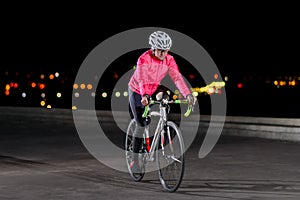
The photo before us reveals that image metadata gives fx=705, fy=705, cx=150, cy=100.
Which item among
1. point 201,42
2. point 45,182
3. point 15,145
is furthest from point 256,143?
point 201,42

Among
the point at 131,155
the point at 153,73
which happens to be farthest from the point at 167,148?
the point at 131,155

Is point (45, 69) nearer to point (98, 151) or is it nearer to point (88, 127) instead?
point (88, 127)

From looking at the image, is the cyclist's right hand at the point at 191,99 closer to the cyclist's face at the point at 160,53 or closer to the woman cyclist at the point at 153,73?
the woman cyclist at the point at 153,73

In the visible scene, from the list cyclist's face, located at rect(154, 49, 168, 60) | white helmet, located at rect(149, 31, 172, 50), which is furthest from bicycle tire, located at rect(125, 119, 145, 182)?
white helmet, located at rect(149, 31, 172, 50)

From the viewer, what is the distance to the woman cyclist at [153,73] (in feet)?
31.2

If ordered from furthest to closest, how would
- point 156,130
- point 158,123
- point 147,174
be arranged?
1. point 147,174
2. point 156,130
3. point 158,123

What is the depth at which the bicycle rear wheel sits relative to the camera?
9227 mm

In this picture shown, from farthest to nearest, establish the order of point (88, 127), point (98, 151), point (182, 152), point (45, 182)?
point (88, 127), point (98, 151), point (45, 182), point (182, 152)

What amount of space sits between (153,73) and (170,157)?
123 cm

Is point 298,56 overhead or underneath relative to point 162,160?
overhead

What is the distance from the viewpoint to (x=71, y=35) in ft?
318

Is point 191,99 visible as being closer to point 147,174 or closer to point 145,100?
point 145,100

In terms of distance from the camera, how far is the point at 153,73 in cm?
991

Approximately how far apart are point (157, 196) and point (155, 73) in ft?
5.94
